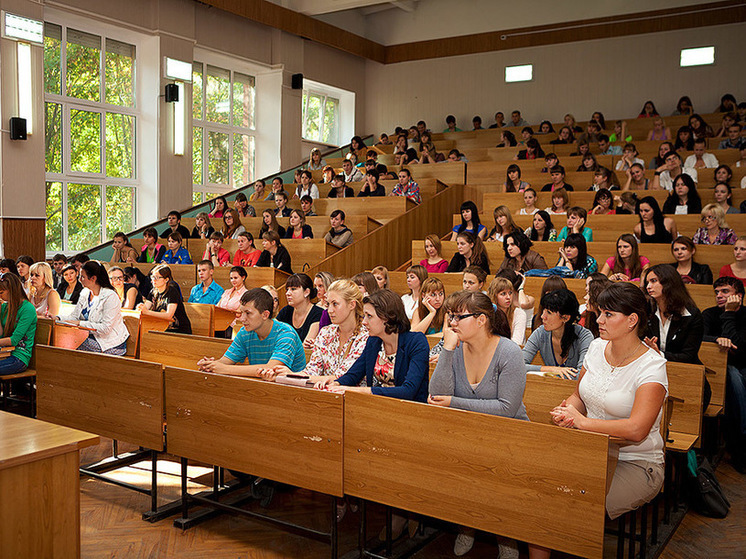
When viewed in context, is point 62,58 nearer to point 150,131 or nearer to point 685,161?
point 150,131

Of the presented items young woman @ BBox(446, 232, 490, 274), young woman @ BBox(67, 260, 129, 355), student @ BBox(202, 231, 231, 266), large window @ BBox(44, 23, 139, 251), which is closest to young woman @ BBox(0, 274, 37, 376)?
young woman @ BBox(67, 260, 129, 355)

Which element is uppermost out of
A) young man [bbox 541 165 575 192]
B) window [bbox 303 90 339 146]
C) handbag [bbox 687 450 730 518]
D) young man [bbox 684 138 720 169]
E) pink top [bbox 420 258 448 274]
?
window [bbox 303 90 339 146]

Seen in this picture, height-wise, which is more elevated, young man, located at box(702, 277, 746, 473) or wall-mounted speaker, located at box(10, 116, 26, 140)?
wall-mounted speaker, located at box(10, 116, 26, 140)

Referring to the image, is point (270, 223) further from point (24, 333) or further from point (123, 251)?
point (24, 333)

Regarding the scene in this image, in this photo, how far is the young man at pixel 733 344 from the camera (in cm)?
357

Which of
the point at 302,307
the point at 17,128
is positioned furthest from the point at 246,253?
the point at 17,128

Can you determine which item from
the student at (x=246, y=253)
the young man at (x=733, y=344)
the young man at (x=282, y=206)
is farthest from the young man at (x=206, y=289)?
the young man at (x=733, y=344)

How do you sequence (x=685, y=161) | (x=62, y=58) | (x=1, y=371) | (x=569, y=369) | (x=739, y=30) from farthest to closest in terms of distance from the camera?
(x=739, y=30)
(x=62, y=58)
(x=685, y=161)
(x=1, y=371)
(x=569, y=369)

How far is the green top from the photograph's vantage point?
4.31 m

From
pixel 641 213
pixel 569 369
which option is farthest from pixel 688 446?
pixel 641 213

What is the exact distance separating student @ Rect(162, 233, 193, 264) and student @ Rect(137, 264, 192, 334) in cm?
191

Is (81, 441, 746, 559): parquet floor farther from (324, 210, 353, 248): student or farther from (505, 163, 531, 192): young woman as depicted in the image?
(505, 163, 531, 192): young woman

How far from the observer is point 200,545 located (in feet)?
8.95

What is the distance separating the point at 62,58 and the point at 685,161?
7780 mm
